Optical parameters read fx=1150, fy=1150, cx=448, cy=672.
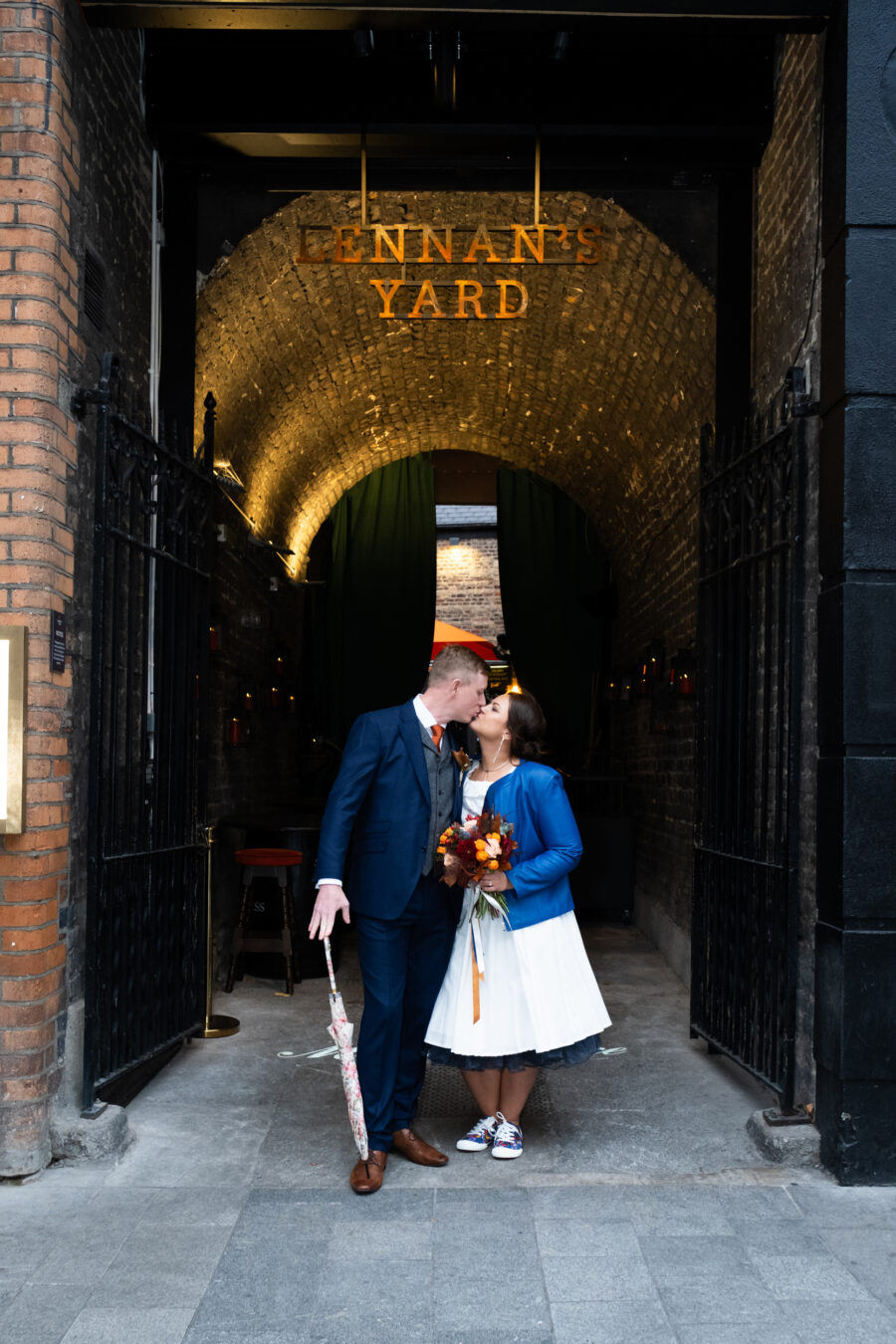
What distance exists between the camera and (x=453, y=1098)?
194 inches

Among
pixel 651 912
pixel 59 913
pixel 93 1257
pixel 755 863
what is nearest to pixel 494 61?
pixel 755 863

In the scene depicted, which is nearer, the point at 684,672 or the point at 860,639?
the point at 860,639

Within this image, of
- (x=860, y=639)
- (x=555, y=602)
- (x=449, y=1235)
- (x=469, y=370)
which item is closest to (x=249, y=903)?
(x=449, y=1235)

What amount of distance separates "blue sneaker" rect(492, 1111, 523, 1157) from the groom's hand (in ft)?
3.36

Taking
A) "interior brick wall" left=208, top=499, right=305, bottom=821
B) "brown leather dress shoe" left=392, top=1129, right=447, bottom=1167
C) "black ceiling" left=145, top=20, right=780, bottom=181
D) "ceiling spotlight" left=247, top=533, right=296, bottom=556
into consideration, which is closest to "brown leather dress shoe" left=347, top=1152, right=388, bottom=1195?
"brown leather dress shoe" left=392, top=1129, right=447, bottom=1167

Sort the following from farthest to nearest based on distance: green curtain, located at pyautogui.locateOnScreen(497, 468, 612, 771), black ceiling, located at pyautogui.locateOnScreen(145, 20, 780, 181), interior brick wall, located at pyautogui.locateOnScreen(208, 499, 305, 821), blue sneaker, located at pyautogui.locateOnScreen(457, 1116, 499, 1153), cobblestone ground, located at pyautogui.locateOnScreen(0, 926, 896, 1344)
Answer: green curtain, located at pyautogui.locateOnScreen(497, 468, 612, 771) → interior brick wall, located at pyautogui.locateOnScreen(208, 499, 305, 821) → black ceiling, located at pyautogui.locateOnScreen(145, 20, 780, 181) → blue sneaker, located at pyautogui.locateOnScreen(457, 1116, 499, 1153) → cobblestone ground, located at pyautogui.locateOnScreen(0, 926, 896, 1344)

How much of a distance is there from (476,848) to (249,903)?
11.8ft

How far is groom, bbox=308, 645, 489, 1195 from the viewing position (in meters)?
3.96

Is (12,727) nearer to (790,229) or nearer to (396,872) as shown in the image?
(396,872)

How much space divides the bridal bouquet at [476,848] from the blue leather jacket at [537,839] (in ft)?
0.38

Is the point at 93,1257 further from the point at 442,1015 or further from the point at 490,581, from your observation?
the point at 490,581

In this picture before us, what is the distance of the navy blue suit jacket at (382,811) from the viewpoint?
3.96 meters

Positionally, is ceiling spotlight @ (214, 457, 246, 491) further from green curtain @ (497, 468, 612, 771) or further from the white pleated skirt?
Result: green curtain @ (497, 468, 612, 771)

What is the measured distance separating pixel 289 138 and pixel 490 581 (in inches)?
501
